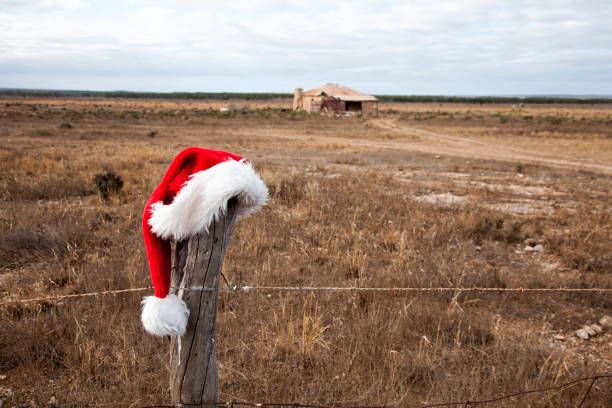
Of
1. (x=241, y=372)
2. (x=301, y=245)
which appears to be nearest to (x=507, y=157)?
(x=301, y=245)

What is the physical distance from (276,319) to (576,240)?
15.5ft

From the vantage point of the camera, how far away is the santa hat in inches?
69.0

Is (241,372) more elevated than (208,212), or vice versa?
(208,212)

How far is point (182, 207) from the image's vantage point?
174 cm

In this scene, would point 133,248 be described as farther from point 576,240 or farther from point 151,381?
point 576,240

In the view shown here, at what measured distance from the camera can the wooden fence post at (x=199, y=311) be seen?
188cm

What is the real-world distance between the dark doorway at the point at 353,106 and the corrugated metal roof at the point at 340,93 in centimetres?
59

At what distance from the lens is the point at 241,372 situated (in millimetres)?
3104

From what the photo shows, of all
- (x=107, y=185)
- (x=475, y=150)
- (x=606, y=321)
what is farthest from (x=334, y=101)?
(x=606, y=321)

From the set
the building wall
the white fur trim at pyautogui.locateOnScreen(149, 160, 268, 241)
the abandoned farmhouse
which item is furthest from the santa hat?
the building wall

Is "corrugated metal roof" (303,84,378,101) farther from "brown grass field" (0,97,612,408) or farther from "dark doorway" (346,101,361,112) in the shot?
"brown grass field" (0,97,612,408)

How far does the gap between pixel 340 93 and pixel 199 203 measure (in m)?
49.8

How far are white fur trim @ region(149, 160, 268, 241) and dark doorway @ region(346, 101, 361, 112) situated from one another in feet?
155

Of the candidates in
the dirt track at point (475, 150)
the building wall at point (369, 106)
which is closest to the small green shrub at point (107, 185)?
the dirt track at point (475, 150)
